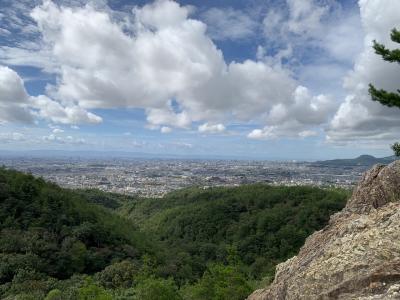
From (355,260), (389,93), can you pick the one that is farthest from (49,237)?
(355,260)

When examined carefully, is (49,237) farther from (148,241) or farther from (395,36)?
(395,36)

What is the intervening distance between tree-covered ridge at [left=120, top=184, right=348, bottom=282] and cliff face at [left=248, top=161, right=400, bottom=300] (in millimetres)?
64743

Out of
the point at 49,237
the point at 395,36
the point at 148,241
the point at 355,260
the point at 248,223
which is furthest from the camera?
the point at 248,223

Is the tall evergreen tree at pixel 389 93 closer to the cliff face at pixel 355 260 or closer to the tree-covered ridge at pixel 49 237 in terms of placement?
the cliff face at pixel 355 260

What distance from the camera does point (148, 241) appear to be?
77.8 m

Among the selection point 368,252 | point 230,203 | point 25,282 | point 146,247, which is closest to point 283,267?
point 368,252

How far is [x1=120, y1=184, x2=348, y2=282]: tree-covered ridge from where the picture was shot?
9406 cm

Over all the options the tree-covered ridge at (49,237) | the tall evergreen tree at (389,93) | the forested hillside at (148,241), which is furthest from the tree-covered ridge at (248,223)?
the tall evergreen tree at (389,93)

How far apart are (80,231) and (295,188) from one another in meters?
84.3

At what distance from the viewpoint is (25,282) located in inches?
1592

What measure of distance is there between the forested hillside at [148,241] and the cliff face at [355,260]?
71.8 ft

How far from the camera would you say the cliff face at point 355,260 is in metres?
8.13

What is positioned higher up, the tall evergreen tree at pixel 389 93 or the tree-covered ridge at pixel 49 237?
the tall evergreen tree at pixel 389 93

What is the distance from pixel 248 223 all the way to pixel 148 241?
39499mm
